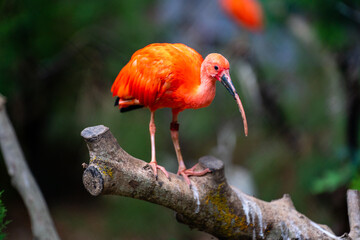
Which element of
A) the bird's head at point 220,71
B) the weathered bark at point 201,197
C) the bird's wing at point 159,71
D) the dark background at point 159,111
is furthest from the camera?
the dark background at point 159,111

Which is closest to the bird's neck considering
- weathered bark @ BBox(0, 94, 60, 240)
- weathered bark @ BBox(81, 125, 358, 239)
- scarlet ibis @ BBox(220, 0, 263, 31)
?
weathered bark @ BBox(81, 125, 358, 239)

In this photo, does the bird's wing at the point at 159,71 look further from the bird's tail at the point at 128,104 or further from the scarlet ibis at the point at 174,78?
the bird's tail at the point at 128,104

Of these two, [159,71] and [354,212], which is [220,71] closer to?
[159,71]

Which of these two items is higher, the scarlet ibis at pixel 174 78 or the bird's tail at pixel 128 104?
the scarlet ibis at pixel 174 78

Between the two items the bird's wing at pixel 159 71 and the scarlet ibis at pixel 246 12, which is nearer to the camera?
the bird's wing at pixel 159 71

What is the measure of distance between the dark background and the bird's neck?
8.18 feet

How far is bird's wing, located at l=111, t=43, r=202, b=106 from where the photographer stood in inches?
95.8

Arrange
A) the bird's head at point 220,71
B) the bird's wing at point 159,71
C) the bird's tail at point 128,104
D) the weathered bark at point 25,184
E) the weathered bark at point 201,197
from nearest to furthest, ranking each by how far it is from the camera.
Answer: the weathered bark at point 201,197
the bird's head at point 220,71
the bird's wing at point 159,71
the bird's tail at point 128,104
the weathered bark at point 25,184

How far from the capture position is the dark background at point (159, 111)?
196 inches

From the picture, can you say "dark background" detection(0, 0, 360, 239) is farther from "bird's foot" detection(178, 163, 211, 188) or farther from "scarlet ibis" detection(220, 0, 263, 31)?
"bird's foot" detection(178, 163, 211, 188)

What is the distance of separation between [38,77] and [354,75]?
12.6 ft

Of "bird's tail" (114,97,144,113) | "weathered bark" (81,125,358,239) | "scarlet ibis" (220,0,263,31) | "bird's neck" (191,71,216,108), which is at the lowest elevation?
"weathered bark" (81,125,358,239)

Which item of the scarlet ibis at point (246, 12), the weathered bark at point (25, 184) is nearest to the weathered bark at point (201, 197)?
the weathered bark at point (25, 184)

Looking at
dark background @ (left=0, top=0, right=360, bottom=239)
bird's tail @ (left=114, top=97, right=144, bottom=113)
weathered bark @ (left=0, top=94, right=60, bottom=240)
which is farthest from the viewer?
dark background @ (left=0, top=0, right=360, bottom=239)
